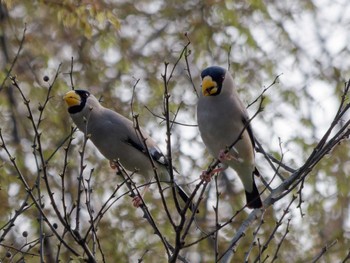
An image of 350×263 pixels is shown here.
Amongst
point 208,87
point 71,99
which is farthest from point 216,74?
point 71,99

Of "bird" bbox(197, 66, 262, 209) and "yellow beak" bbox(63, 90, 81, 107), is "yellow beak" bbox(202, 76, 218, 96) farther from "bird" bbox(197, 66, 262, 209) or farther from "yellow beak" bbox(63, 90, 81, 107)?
"yellow beak" bbox(63, 90, 81, 107)

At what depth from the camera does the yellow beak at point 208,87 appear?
5929 millimetres

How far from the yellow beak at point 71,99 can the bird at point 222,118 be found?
1162mm

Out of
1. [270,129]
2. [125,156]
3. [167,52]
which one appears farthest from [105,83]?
[125,156]

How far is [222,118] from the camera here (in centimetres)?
607

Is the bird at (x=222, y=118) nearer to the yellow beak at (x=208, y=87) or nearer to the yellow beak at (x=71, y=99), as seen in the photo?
the yellow beak at (x=208, y=87)

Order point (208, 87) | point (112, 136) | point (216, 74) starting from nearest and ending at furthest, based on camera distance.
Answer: point (208, 87)
point (216, 74)
point (112, 136)

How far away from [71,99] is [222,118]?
1.38 m

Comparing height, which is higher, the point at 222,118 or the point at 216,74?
the point at 216,74

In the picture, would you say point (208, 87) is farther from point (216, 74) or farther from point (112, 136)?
point (112, 136)

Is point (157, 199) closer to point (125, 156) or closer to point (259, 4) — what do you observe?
point (259, 4)

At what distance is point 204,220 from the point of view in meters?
10.6

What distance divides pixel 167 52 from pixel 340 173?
120 inches

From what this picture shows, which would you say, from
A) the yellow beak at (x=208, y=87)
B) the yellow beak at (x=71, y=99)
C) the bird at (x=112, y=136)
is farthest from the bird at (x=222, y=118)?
the yellow beak at (x=71, y=99)
